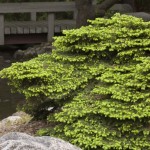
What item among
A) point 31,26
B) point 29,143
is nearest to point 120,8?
point 31,26

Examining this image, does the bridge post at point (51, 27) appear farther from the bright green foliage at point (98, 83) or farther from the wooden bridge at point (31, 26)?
the bright green foliage at point (98, 83)

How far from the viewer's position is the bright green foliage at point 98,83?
16.0 feet

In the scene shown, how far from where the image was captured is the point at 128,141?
16.1ft

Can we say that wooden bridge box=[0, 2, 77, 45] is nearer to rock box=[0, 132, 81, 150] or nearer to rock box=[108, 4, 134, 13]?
rock box=[108, 4, 134, 13]

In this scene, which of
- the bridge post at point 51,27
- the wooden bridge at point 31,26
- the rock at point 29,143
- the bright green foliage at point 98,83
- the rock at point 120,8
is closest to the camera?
the rock at point 29,143

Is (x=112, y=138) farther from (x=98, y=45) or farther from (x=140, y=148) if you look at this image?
(x=98, y=45)

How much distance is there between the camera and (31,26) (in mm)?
17078

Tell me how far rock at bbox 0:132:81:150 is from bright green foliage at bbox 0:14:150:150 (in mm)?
808

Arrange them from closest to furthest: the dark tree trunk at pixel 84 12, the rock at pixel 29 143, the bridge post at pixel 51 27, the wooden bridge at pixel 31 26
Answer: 1. the rock at pixel 29 143
2. the dark tree trunk at pixel 84 12
3. the wooden bridge at pixel 31 26
4. the bridge post at pixel 51 27

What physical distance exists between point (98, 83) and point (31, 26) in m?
12.0

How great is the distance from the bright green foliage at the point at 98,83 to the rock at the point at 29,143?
0.81 metres

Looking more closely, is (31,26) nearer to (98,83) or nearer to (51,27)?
(51,27)

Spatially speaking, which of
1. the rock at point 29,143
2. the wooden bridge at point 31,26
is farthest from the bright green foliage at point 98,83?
the wooden bridge at point 31,26

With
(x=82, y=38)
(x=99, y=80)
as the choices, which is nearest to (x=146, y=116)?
(x=99, y=80)
